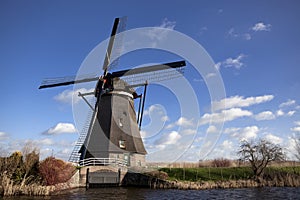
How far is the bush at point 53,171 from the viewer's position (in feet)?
50.4

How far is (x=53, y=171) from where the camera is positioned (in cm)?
1551

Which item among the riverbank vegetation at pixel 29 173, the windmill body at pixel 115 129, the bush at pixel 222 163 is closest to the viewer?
the riverbank vegetation at pixel 29 173

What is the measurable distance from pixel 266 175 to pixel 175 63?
12602mm

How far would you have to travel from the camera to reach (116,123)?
2188 centimetres

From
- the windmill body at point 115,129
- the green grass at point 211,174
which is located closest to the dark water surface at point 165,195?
the windmill body at point 115,129

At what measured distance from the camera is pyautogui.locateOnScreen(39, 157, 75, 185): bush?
A: 1537cm

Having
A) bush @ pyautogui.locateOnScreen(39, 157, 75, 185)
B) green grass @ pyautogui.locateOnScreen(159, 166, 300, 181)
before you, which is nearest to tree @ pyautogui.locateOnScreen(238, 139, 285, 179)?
green grass @ pyautogui.locateOnScreen(159, 166, 300, 181)

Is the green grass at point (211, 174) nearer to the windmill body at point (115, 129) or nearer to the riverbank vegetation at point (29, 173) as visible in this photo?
the windmill body at point (115, 129)

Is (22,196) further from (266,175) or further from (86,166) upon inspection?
(266,175)

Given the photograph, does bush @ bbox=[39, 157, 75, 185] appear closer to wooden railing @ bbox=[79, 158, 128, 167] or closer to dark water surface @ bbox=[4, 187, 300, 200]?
dark water surface @ bbox=[4, 187, 300, 200]

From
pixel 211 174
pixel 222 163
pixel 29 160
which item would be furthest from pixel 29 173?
pixel 222 163

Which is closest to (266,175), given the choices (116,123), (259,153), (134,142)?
(259,153)

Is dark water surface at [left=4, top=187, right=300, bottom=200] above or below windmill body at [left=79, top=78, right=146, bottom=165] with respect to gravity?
below

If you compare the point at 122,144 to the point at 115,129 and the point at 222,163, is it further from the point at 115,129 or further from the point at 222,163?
the point at 222,163
